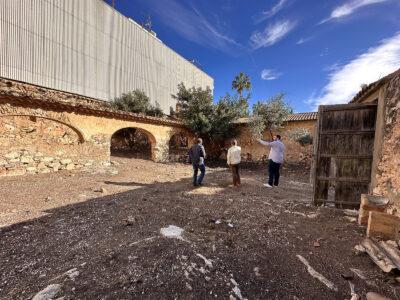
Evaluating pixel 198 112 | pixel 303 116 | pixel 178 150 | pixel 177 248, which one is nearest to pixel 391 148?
pixel 177 248

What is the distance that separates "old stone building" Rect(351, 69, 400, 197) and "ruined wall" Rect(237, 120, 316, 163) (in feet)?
34.2

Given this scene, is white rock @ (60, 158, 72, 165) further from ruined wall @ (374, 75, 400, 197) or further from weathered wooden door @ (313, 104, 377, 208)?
ruined wall @ (374, 75, 400, 197)

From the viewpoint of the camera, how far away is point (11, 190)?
600 centimetres

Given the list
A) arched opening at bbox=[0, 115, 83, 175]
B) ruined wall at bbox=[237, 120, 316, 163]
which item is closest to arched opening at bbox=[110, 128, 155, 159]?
ruined wall at bbox=[237, 120, 316, 163]

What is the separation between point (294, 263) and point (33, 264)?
3.39m

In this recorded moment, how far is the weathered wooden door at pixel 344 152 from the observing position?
183 inches

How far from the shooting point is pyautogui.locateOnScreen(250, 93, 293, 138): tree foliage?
47.2 ft

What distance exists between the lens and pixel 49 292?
2223mm

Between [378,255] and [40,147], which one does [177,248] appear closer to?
[378,255]

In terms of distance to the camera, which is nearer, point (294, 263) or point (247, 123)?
point (294, 263)

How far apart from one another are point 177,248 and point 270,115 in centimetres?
1297

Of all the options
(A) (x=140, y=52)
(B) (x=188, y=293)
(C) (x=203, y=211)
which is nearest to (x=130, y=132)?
(A) (x=140, y=52)

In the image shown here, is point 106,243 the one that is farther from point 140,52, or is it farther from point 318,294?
point 140,52

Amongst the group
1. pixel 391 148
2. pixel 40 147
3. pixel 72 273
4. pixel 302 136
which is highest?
pixel 302 136
